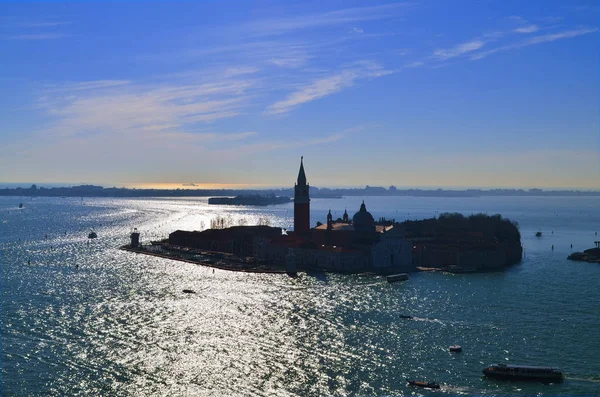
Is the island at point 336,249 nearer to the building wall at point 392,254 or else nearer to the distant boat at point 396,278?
the building wall at point 392,254

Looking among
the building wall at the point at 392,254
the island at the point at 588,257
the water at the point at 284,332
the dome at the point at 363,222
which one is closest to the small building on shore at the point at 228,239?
the dome at the point at 363,222

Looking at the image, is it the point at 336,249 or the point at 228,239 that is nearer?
the point at 336,249

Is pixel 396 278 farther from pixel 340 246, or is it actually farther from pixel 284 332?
pixel 284 332

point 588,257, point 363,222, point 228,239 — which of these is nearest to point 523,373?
point 363,222

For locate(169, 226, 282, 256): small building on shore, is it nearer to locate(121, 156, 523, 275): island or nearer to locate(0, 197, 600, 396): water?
locate(121, 156, 523, 275): island

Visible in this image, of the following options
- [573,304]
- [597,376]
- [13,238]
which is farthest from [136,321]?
[13,238]

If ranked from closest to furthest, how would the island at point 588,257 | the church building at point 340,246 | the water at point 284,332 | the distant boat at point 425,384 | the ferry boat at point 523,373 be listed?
1. the distant boat at point 425,384
2. the water at point 284,332
3. the ferry boat at point 523,373
4. the church building at point 340,246
5. the island at point 588,257

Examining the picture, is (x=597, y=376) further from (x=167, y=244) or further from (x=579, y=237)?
(x=579, y=237)
